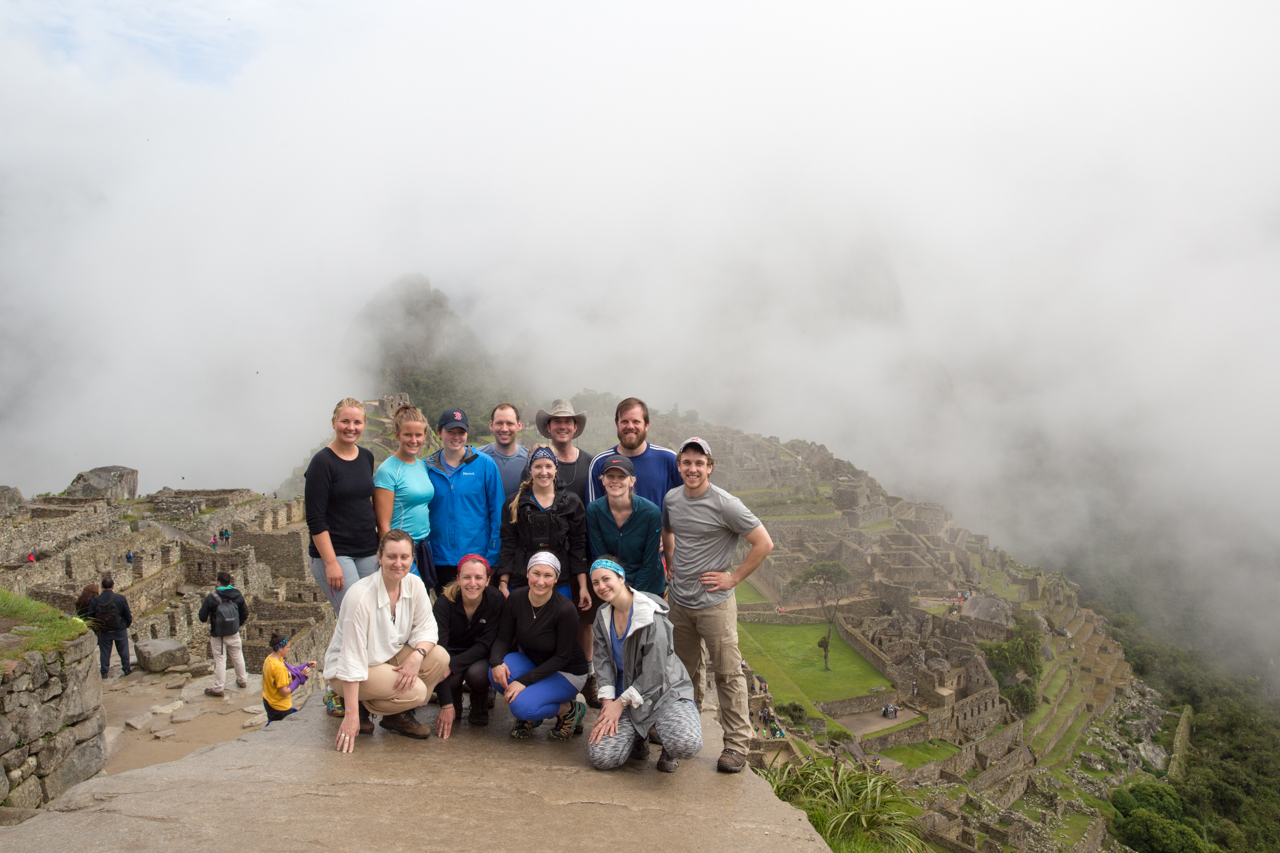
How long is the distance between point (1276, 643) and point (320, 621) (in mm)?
85996

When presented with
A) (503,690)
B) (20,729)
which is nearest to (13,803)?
(20,729)

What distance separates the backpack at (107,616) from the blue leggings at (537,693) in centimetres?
635

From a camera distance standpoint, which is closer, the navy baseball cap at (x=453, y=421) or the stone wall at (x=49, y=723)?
the stone wall at (x=49, y=723)

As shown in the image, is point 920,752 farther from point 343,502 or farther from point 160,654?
point 343,502

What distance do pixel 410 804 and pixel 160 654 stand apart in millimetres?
6616

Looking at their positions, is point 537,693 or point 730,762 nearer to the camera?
point 730,762

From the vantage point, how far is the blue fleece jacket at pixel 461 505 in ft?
16.7

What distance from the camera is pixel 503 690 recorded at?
443 cm

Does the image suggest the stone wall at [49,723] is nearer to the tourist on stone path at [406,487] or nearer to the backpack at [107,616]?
the tourist on stone path at [406,487]

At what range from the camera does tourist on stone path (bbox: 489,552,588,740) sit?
4441 millimetres

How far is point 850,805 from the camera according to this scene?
204 inches

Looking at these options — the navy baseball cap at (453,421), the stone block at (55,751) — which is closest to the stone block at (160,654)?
the stone block at (55,751)

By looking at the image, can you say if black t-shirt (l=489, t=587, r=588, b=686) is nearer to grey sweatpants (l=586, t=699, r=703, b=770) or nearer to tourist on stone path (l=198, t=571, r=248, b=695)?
grey sweatpants (l=586, t=699, r=703, b=770)

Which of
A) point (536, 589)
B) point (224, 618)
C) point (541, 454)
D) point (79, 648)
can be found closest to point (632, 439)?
point (541, 454)
